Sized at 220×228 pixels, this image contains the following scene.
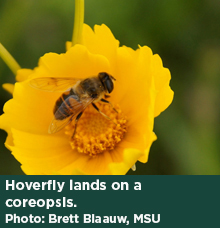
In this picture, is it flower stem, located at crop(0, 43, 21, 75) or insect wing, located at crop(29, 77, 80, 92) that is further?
insect wing, located at crop(29, 77, 80, 92)

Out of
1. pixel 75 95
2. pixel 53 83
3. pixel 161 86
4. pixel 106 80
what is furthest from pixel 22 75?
pixel 161 86

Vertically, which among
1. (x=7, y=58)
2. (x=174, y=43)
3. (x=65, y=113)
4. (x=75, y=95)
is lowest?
(x=65, y=113)

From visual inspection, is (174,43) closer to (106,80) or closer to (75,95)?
(106,80)

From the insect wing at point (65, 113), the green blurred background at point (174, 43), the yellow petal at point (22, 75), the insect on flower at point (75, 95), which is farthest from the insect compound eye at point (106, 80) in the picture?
the green blurred background at point (174, 43)

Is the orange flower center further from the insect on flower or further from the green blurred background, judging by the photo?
the green blurred background

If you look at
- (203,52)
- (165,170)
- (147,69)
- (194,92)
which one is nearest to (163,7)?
(203,52)

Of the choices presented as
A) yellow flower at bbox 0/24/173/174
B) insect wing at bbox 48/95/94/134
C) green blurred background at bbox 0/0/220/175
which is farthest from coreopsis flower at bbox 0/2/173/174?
green blurred background at bbox 0/0/220/175

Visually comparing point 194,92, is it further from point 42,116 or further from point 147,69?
point 42,116
